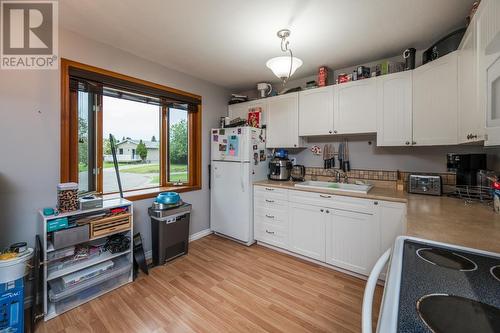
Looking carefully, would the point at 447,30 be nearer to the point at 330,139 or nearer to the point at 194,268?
the point at 330,139

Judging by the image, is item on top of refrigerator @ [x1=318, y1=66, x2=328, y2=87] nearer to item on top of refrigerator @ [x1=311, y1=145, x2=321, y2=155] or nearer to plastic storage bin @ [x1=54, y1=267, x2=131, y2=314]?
item on top of refrigerator @ [x1=311, y1=145, x2=321, y2=155]

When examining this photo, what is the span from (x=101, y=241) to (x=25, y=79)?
1570 mm

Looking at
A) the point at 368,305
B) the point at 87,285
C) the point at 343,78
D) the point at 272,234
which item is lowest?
the point at 87,285

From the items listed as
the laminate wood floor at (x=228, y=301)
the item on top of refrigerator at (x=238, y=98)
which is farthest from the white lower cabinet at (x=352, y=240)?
the item on top of refrigerator at (x=238, y=98)

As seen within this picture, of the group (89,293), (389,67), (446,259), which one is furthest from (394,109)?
(89,293)

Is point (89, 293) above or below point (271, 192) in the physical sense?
below

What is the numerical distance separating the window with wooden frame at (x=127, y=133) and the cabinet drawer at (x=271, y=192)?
0.92 metres

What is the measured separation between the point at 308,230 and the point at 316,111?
148 centimetres

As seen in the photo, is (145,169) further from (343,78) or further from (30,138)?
(343,78)

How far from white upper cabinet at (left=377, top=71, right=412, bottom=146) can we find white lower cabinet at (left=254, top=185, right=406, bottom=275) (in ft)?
2.38

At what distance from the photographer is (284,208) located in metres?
2.72

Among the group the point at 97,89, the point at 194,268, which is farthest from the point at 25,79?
the point at 194,268

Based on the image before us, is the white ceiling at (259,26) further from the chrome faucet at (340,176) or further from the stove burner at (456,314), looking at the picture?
the stove burner at (456,314)

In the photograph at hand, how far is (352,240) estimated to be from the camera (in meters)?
2.23
